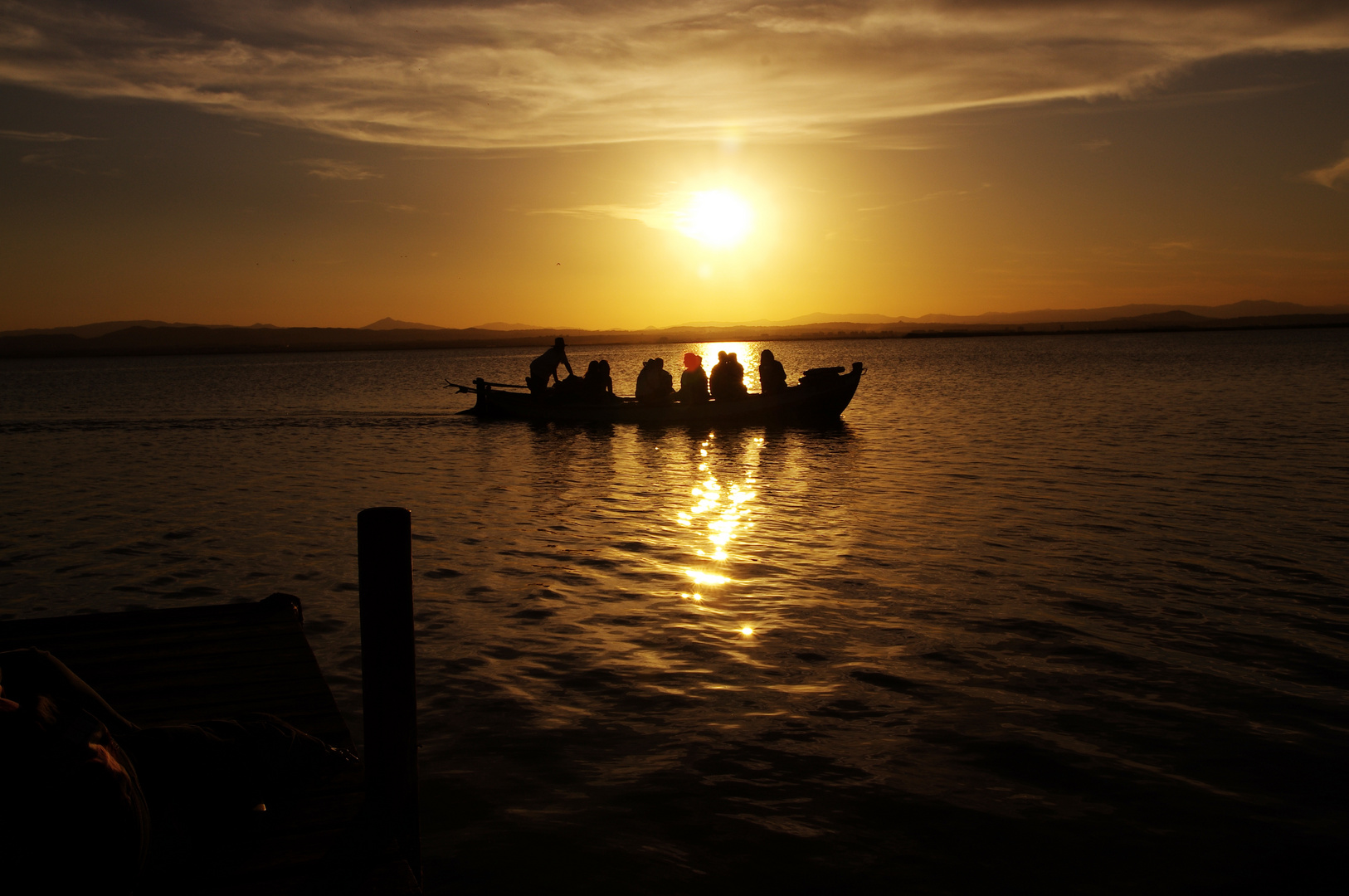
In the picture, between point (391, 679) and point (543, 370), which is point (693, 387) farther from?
point (391, 679)

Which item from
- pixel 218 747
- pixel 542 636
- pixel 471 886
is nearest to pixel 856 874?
pixel 471 886

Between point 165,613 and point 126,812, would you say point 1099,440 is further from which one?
point 126,812

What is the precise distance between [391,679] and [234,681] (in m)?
2.22

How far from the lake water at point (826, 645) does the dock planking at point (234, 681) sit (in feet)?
2.87

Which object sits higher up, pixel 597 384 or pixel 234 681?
pixel 597 384

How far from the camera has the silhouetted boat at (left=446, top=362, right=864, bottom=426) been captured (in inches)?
1126

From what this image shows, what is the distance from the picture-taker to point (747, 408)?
2855cm

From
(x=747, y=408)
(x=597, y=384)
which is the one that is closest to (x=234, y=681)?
(x=747, y=408)

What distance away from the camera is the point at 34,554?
11.8 metres

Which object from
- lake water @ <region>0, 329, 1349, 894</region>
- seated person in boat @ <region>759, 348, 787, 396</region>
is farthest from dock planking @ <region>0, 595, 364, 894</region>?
seated person in boat @ <region>759, 348, 787, 396</region>

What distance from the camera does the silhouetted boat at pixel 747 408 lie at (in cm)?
2859

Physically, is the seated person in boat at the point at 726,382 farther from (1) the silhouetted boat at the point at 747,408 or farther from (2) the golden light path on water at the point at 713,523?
(2) the golden light path on water at the point at 713,523

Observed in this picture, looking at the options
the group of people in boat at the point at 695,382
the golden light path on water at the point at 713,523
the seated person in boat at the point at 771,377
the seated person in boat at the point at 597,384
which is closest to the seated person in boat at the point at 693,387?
the group of people in boat at the point at 695,382

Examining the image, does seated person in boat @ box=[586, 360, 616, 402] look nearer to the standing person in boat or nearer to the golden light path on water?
the standing person in boat
